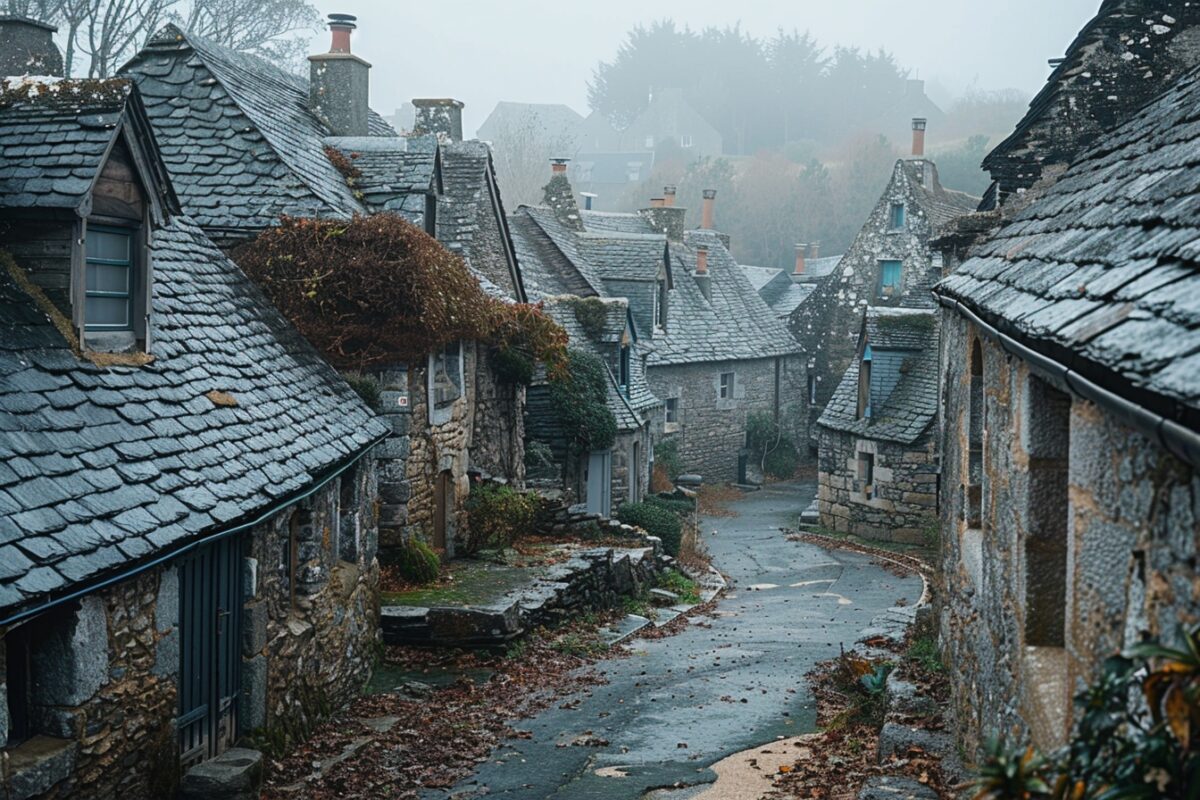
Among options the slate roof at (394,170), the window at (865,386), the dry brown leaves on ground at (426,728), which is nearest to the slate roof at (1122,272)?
the dry brown leaves on ground at (426,728)

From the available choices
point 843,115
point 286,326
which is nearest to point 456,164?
point 286,326

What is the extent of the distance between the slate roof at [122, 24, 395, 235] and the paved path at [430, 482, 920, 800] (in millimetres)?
6299

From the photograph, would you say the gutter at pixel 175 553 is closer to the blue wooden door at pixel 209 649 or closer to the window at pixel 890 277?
the blue wooden door at pixel 209 649

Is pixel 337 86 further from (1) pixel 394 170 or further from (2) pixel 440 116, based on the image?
(2) pixel 440 116

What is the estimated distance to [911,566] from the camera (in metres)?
24.0

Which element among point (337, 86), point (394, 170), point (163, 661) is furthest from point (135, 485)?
point (337, 86)

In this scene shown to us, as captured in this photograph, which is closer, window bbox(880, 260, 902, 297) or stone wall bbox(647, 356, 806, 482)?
stone wall bbox(647, 356, 806, 482)

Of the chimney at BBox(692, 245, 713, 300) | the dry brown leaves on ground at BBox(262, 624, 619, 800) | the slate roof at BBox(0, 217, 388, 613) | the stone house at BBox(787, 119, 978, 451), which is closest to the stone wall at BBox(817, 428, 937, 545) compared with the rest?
the stone house at BBox(787, 119, 978, 451)

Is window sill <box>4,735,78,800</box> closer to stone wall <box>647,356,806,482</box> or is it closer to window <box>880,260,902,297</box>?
stone wall <box>647,356,806,482</box>

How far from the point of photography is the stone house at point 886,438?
26.3 m

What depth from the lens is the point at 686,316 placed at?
37.0m

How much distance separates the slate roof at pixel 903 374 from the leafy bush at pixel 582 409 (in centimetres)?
620

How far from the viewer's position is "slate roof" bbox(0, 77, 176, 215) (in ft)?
25.6

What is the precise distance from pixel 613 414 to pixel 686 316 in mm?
12554
